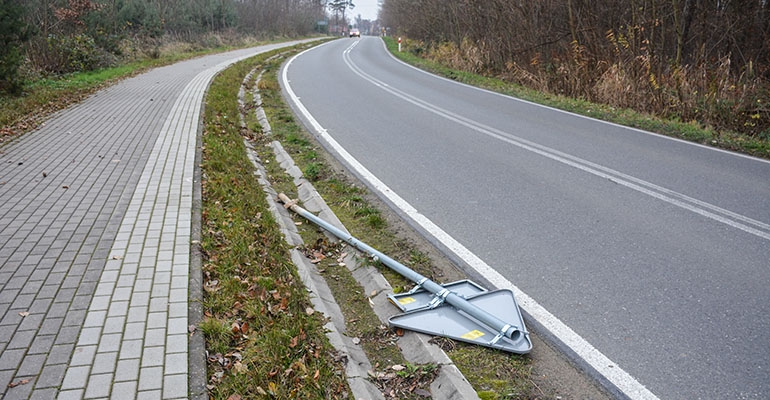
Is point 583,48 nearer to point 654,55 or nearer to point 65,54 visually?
point 654,55

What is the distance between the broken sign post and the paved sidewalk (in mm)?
1667

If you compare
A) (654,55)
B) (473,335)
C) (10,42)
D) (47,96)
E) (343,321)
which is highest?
(10,42)

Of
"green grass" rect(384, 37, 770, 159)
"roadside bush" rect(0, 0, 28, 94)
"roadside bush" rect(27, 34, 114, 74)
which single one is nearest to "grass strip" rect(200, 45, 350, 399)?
"green grass" rect(384, 37, 770, 159)

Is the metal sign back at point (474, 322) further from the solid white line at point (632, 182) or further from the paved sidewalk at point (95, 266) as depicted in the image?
the solid white line at point (632, 182)

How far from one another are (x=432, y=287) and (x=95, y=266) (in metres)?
2.87

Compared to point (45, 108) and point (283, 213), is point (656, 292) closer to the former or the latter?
point (283, 213)

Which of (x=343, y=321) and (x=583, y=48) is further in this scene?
(x=583, y=48)

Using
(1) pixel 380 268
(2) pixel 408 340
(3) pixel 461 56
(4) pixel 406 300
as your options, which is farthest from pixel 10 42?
(3) pixel 461 56

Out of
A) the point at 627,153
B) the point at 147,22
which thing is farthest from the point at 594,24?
the point at 147,22

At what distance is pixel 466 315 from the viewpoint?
4113 millimetres

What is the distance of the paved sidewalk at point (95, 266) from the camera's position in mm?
3299

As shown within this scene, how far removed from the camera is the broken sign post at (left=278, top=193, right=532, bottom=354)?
3.78m

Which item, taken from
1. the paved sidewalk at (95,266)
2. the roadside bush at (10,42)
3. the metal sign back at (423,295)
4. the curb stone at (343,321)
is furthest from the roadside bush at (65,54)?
the metal sign back at (423,295)

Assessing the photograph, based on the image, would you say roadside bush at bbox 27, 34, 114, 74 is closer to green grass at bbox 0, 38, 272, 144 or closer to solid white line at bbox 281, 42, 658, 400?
green grass at bbox 0, 38, 272, 144
